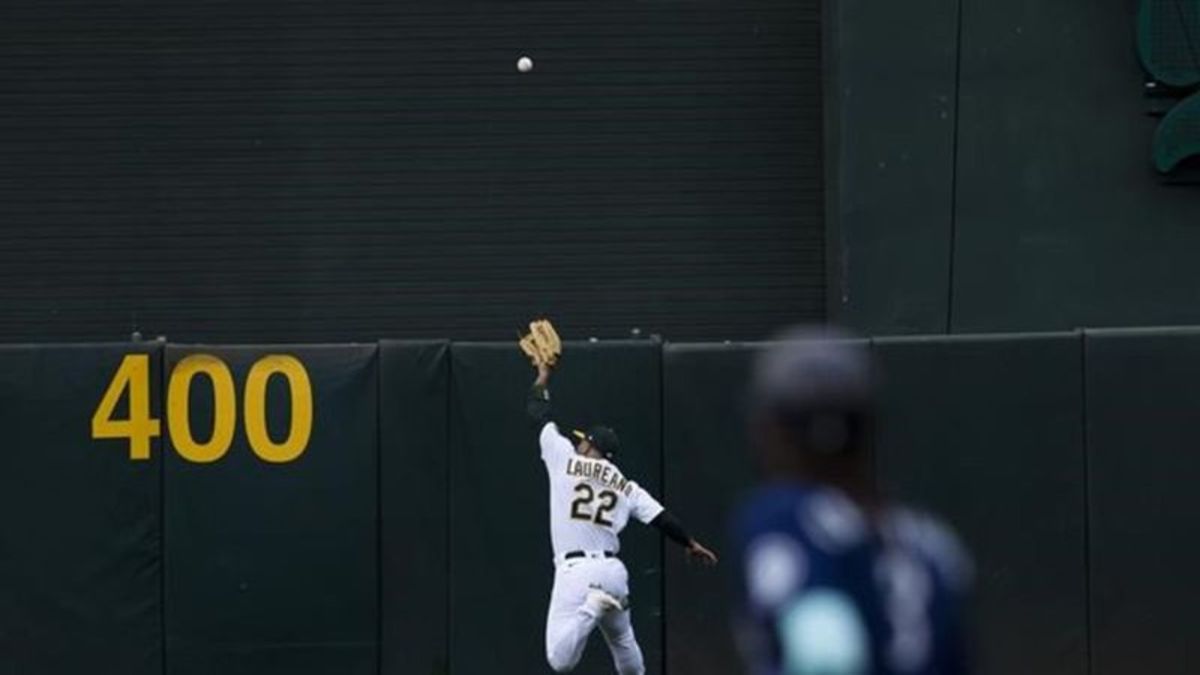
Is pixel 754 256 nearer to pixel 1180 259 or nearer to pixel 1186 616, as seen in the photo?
pixel 1180 259

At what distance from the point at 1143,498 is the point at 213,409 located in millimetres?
6248

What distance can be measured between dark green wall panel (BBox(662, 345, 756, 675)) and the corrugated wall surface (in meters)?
3.21

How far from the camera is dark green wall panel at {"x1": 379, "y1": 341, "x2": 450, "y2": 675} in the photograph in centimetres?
1473

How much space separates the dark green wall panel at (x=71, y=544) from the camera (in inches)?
575

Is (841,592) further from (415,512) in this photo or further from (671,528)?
(415,512)

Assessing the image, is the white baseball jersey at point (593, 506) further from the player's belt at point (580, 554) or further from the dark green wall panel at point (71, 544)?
the dark green wall panel at point (71, 544)

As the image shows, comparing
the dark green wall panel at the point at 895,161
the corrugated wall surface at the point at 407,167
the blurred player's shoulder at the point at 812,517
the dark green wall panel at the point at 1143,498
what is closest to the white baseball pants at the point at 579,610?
the dark green wall panel at the point at 1143,498

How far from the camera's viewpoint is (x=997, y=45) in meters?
17.1

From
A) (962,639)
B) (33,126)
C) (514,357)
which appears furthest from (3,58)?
(962,639)

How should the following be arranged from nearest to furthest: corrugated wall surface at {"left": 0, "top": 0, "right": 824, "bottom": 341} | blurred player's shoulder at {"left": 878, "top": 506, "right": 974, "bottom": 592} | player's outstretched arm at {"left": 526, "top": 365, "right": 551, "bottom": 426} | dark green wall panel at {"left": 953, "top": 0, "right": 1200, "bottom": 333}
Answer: blurred player's shoulder at {"left": 878, "top": 506, "right": 974, "bottom": 592}
player's outstretched arm at {"left": 526, "top": 365, "right": 551, "bottom": 426}
dark green wall panel at {"left": 953, "top": 0, "right": 1200, "bottom": 333}
corrugated wall surface at {"left": 0, "top": 0, "right": 824, "bottom": 341}

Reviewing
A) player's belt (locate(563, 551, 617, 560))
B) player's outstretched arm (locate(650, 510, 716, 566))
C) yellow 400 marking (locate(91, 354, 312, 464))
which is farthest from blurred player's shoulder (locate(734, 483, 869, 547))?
yellow 400 marking (locate(91, 354, 312, 464))

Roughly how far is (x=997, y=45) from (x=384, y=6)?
4.96 m

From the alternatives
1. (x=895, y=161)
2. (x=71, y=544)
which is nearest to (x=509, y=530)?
(x=71, y=544)

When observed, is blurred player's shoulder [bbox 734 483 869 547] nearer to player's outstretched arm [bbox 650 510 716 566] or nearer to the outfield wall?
player's outstretched arm [bbox 650 510 716 566]
